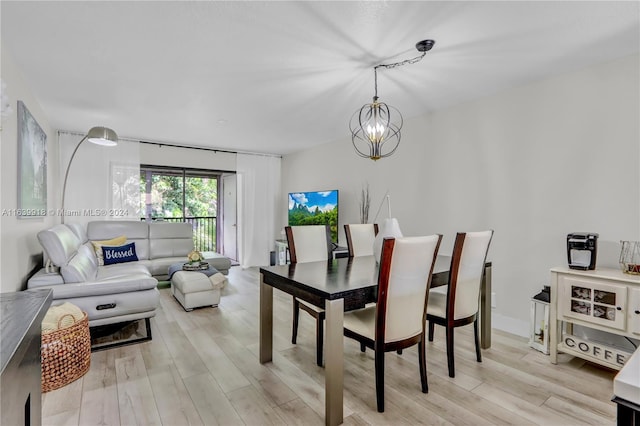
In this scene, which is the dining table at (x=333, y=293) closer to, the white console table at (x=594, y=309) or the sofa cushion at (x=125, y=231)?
the white console table at (x=594, y=309)

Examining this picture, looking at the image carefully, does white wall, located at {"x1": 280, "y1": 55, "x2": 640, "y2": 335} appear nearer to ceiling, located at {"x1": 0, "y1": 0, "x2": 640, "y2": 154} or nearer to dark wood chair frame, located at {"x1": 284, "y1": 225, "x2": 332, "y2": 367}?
ceiling, located at {"x1": 0, "y1": 0, "x2": 640, "y2": 154}

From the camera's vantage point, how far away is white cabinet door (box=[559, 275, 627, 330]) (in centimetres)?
214

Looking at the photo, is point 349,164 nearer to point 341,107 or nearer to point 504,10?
point 341,107

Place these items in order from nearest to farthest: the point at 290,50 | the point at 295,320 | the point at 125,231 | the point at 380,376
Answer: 1. the point at 380,376
2. the point at 290,50
3. the point at 295,320
4. the point at 125,231

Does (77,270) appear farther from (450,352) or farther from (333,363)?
(450,352)

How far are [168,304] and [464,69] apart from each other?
12.9ft

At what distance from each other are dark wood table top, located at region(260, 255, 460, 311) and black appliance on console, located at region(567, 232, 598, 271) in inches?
34.9

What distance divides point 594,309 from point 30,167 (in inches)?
183

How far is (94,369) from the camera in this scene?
7.48 feet

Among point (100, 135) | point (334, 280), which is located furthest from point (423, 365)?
point (100, 135)

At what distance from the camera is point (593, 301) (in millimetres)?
2252

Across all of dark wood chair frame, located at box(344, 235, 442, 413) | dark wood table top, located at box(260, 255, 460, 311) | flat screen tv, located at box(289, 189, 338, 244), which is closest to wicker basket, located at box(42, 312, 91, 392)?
dark wood table top, located at box(260, 255, 460, 311)

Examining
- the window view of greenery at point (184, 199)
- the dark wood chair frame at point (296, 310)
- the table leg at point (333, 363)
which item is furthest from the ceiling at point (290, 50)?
the window view of greenery at point (184, 199)

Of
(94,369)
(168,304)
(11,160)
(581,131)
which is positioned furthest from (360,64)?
(168,304)
